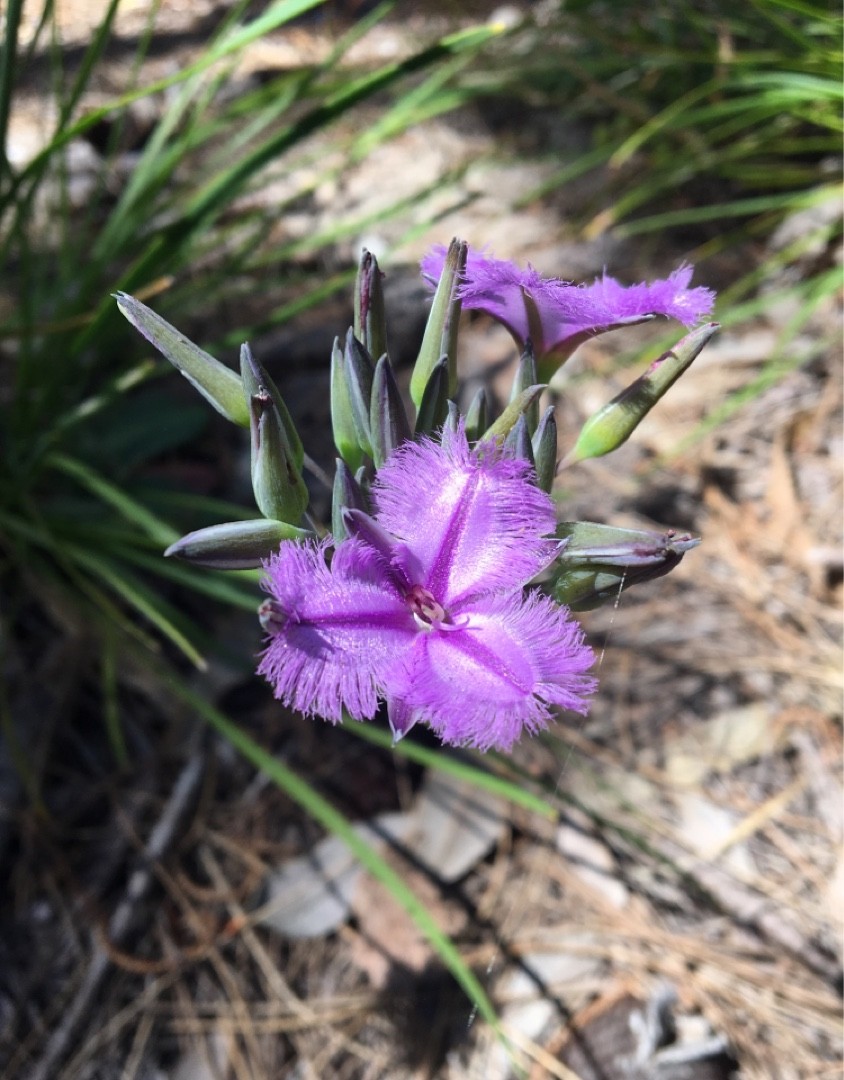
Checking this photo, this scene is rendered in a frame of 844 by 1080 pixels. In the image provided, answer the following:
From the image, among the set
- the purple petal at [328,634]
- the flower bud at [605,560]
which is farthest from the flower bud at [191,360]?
the flower bud at [605,560]

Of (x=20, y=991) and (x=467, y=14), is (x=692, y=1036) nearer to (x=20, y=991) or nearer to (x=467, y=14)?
(x=20, y=991)

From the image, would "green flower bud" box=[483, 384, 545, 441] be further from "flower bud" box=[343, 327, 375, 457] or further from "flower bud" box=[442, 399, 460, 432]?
"flower bud" box=[343, 327, 375, 457]

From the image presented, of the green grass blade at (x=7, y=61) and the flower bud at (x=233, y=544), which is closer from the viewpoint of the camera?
the flower bud at (x=233, y=544)

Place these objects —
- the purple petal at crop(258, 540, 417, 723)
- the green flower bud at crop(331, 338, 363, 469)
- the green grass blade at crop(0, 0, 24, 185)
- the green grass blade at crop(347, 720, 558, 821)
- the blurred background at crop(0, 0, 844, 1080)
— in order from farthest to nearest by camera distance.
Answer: the blurred background at crop(0, 0, 844, 1080)
the green grass blade at crop(347, 720, 558, 821)
the green grass blade at crop(0, 0, 24, 185)
the green flower bud at crop(331, 338, 363, 469)
the purple petal at crop(258, 540, 417, 723)

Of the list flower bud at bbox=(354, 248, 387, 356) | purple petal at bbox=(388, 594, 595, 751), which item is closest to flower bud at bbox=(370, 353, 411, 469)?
flower bud at bbox=(354, 248, 387, 356)

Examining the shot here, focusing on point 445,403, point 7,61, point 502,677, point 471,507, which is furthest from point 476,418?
point 7,61

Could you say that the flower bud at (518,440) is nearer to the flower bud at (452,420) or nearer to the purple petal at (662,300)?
the flower bud at (452,420)
